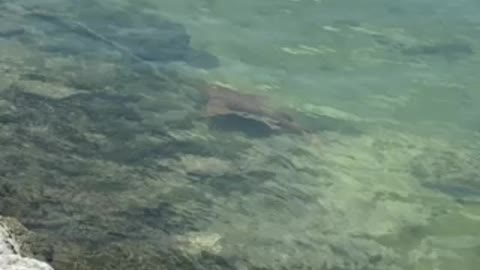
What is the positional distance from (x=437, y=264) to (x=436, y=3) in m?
8.64

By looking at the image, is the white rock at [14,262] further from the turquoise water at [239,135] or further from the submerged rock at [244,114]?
the submerged rock at [244,114]

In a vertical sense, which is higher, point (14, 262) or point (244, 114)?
point (14, 262)

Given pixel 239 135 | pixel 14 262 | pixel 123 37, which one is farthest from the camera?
pixel 123 37

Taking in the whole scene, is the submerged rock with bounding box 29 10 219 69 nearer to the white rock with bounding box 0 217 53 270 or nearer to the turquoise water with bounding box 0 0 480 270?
the turquoise water with bounding box 0 0 480 270

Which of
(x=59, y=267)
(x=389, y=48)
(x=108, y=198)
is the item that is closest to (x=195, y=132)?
(x=108, y=198)

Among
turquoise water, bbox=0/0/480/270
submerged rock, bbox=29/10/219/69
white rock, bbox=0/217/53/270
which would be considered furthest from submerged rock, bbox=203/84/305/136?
white rock, bbox=0/217/53/270

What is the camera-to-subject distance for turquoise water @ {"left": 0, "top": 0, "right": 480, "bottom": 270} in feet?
24.5

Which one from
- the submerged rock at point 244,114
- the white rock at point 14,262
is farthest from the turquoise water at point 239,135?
the white rock at point 14,262

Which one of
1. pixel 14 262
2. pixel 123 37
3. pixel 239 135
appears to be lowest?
pixel 239 135

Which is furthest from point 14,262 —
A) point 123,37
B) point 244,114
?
point 123,37

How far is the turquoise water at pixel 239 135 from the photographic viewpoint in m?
7.48

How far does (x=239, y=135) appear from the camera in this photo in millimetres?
9852

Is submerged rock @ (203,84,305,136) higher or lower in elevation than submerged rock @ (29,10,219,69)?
lower

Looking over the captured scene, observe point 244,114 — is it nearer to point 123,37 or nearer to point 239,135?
point 239,135
